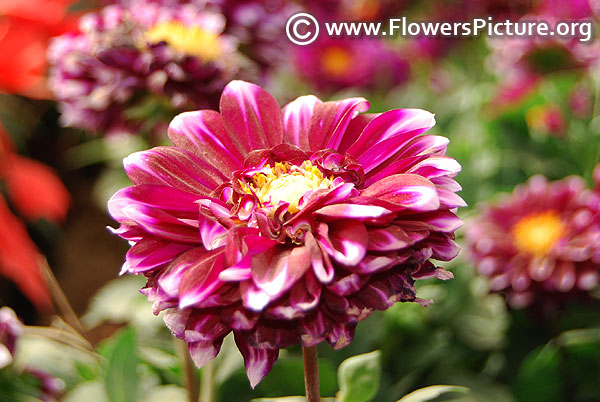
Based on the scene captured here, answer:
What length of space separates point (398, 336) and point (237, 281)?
1.21 ft

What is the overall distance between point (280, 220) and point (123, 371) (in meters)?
0.21

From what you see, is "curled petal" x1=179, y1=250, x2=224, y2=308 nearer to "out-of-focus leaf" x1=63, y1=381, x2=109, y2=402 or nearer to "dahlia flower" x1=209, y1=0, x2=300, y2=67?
"out-of-focus leaf" x1=63, y1=381, x2=109, y2=402

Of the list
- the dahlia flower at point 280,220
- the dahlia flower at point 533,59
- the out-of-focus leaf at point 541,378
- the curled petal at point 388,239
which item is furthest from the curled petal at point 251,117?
the dahlia flower at point 533,59

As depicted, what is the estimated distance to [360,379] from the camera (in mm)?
392

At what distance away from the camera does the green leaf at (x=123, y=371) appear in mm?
449

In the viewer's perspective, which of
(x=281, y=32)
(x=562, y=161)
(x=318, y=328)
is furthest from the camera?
(x=562, y=161)

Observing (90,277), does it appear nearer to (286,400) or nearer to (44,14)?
(44,14)

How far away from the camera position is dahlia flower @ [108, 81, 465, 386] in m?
0.28

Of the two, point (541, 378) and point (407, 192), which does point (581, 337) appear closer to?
point (541, 378)

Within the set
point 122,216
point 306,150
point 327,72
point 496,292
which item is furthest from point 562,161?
point 122,216

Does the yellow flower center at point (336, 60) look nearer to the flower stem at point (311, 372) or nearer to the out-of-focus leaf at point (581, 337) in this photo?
the out-of-focus leaf at point (581, 337)

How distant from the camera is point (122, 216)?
31cm

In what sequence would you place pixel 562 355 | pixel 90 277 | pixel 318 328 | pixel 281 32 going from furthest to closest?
pixel 90 277 → pixel 281 32 → pixel 562 355 → pixel 318 328

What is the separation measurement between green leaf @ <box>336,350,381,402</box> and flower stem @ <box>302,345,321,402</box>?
55 mm
